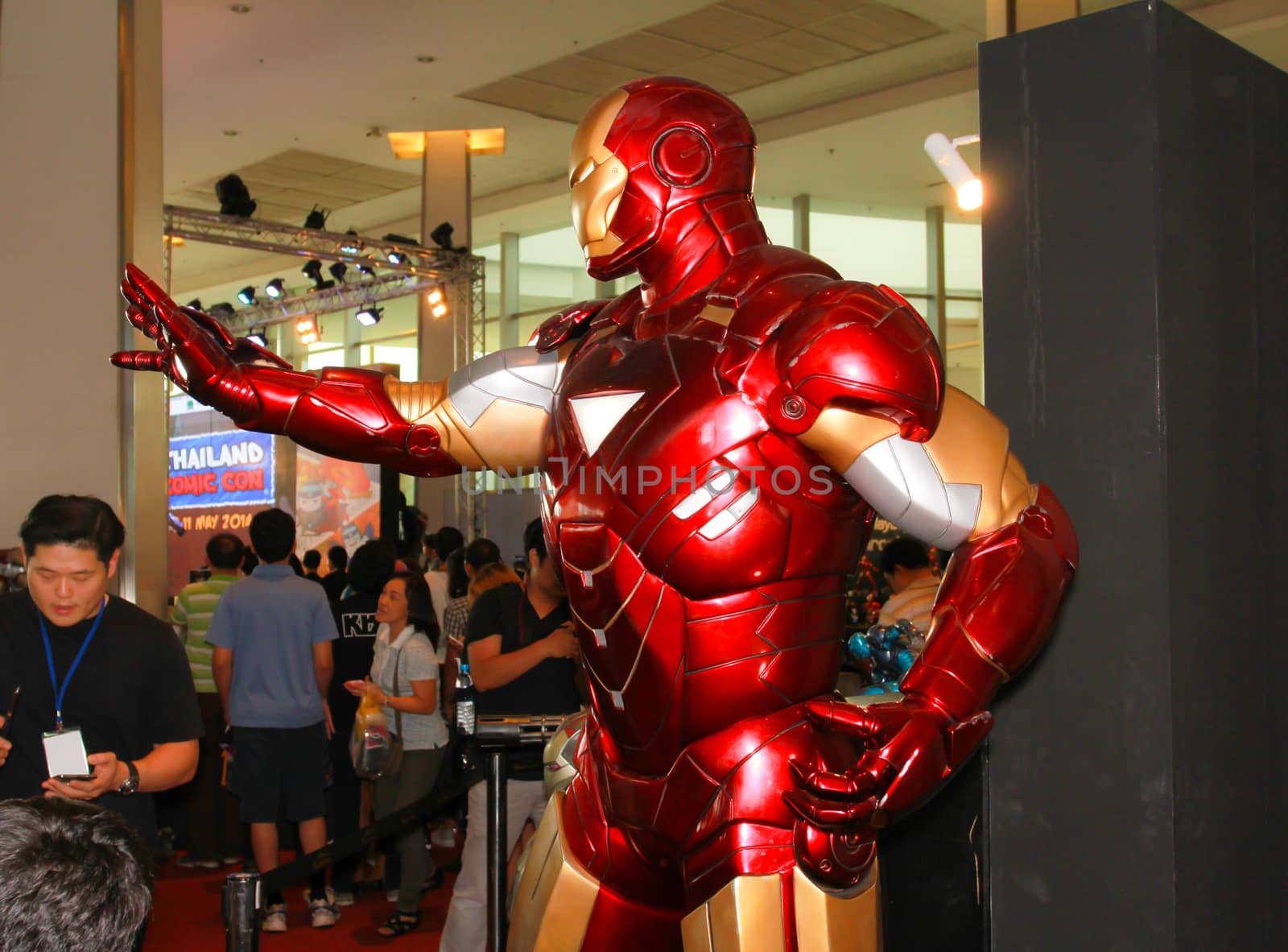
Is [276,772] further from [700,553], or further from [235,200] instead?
[235,200]

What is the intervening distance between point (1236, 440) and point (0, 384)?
400 cm

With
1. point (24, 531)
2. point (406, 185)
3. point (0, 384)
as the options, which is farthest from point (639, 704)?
point (406, 185)

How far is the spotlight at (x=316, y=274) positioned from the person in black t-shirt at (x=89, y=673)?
935 cm

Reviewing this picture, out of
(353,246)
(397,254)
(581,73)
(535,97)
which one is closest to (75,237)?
(581,73)

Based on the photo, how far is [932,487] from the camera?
191 centimetres

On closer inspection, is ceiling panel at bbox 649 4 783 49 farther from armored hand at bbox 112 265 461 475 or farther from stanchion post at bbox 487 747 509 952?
armored hand at bbox 112 265 461 475

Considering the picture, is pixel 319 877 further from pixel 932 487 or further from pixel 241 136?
pixel 241 136

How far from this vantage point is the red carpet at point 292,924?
4.68m

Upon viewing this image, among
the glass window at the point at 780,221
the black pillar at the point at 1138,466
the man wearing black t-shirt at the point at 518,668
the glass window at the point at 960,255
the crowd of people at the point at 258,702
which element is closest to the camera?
the crowd of people at the point at 258,702

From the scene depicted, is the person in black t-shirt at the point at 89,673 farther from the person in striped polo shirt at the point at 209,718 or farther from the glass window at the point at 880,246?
the glass window at the point at 880,246

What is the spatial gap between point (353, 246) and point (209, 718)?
20.1 ft

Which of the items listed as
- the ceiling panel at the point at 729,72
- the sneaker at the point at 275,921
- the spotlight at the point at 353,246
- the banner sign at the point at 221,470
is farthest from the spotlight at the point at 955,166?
the banner sign at the point at 221,470

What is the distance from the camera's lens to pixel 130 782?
2578 millimetres

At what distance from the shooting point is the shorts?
485 centimetres
